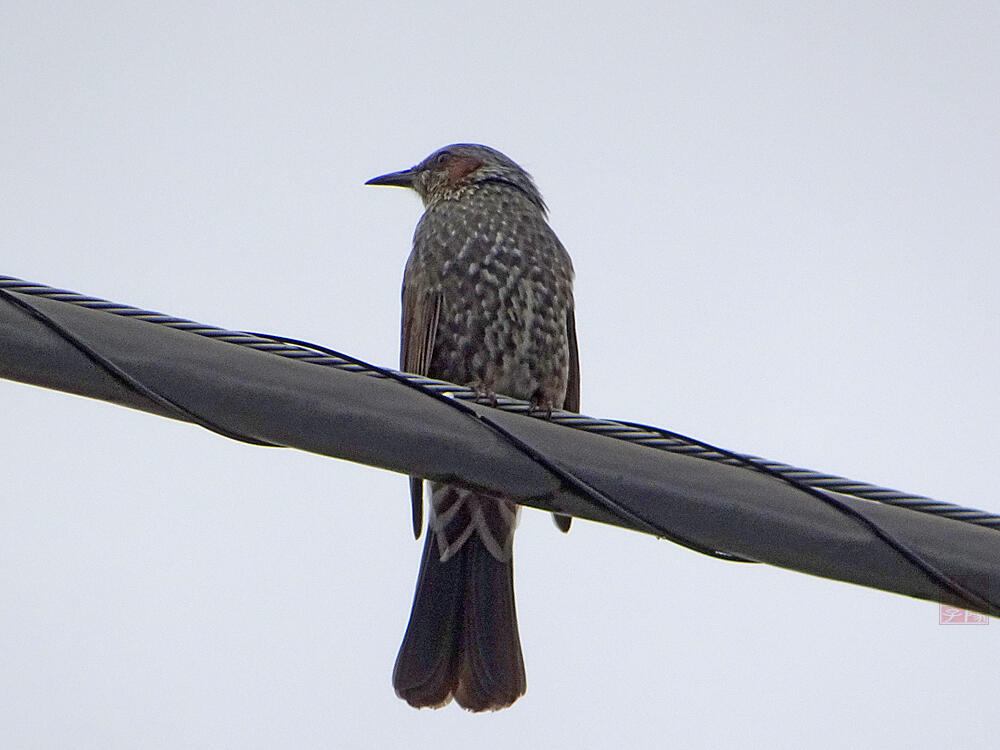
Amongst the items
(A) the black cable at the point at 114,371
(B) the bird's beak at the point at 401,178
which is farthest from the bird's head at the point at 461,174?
(A) the black cable at the point at 114,371

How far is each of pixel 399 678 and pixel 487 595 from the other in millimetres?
514

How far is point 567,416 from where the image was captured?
2525 millimetres

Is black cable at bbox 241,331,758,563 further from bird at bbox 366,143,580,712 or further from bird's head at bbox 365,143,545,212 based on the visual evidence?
bird's head at bbox 365,143,545,212

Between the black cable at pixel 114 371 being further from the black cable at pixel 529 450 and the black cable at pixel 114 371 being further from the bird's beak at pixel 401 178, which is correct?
the bird's beak at pixel 401 178

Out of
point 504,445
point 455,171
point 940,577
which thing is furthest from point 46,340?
point 455,171

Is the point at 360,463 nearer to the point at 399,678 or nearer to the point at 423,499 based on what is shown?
the point at 399,678

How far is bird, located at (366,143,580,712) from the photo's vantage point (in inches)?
150

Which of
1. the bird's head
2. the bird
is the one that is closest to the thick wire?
the bird

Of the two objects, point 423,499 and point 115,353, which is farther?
point 423,499

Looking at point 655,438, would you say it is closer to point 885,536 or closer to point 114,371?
point 885,536

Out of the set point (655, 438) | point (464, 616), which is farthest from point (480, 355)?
point (655, 438)

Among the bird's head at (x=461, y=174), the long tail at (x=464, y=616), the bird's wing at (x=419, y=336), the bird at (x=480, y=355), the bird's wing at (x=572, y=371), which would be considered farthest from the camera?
the bird's head at (x=461, y=174)

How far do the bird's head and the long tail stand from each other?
1369 mm

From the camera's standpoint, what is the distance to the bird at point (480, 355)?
381 cm
